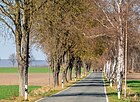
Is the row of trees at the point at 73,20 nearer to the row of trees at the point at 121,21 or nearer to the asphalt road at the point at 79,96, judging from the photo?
the row of trees at the point at 121,21

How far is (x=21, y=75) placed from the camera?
32.0 m

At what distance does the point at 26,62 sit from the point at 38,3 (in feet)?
14.0

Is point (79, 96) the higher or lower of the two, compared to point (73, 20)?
lower

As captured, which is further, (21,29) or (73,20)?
(73,20)

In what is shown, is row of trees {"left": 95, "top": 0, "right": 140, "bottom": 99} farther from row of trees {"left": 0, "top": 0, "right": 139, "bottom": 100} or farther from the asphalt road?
the asphalt road

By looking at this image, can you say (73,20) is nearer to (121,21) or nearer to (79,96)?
(121,21)

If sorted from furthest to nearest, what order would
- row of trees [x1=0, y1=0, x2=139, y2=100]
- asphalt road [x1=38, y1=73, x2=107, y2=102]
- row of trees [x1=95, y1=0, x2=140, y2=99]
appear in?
1. row of trees [x1=95, y1=0, x2=140, y2=99]
2. row of trees [x1=0, y1=0, x2=139, y2=100]
3. asphalt road [x1=38, y1=73, x2=107, y2=102]

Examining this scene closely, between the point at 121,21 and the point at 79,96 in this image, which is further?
the point at 121,21

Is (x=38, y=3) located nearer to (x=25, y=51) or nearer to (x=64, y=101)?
(x=25, y=51)

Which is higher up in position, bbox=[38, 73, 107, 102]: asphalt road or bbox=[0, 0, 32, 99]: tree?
bbox=[0, 0, 32, 99]: tree

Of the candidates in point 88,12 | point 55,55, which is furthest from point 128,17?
point 55,55

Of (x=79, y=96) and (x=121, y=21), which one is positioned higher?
(x=121, y=21)

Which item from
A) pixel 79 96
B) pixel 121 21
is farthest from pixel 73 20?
pixel 79 96

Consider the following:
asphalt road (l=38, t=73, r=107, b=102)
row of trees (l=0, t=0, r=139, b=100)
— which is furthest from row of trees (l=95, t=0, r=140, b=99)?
asphalt road (l=38, t=73, r=107, b=102)
